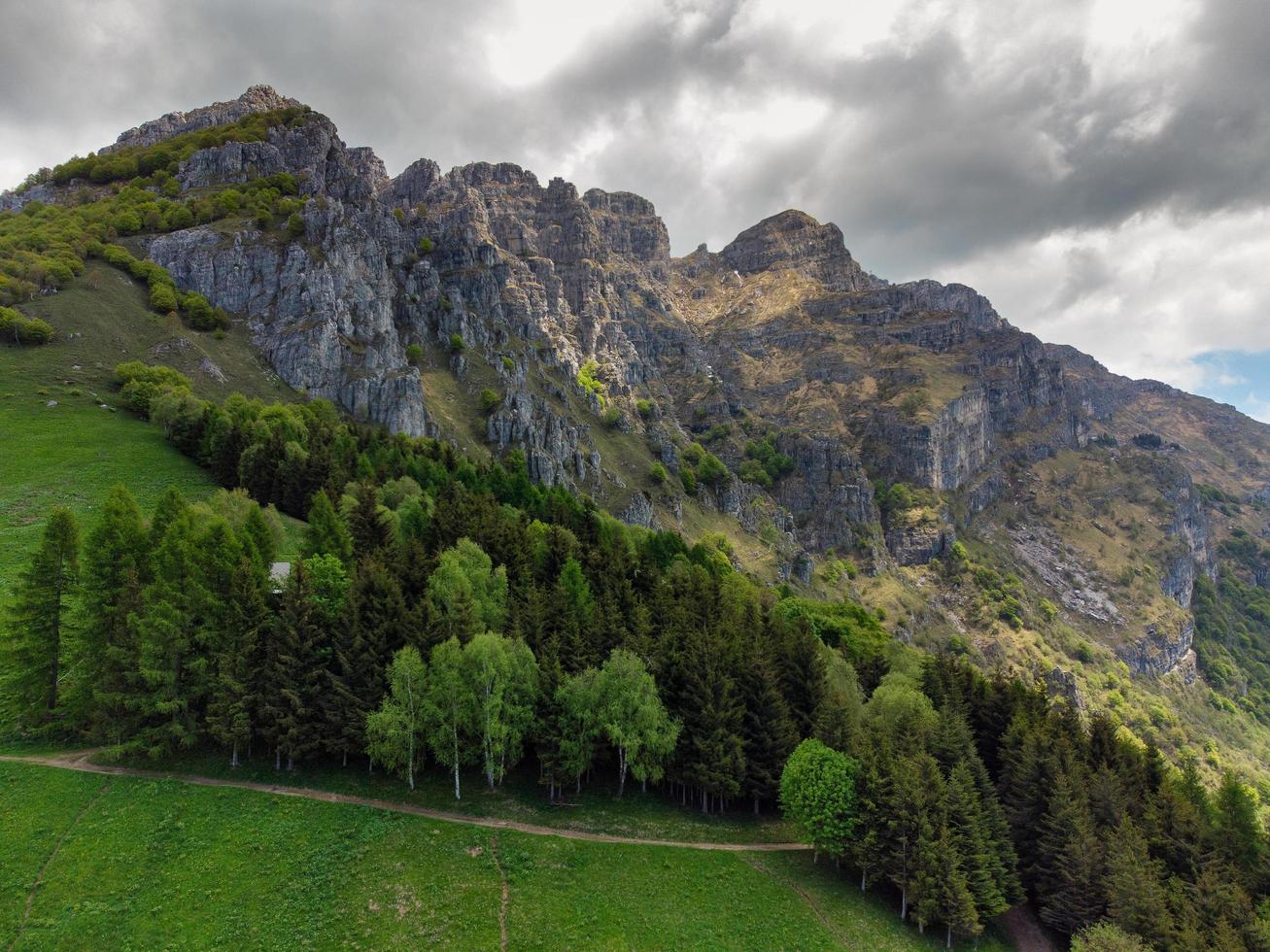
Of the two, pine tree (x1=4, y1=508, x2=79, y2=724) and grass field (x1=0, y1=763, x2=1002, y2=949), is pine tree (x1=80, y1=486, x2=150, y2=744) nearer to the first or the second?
pine tree (x1=4, y1=508, x2=79, y2=724)

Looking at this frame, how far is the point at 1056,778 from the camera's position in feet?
138

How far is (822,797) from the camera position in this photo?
3906 centimetres

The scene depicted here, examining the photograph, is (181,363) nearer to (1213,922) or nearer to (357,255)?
(357,255)

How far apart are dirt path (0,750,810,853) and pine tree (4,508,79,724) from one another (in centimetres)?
363

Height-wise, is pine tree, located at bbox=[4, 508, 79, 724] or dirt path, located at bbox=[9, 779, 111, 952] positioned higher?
pine tree, located at bbox=[4, 508, 79, 724]

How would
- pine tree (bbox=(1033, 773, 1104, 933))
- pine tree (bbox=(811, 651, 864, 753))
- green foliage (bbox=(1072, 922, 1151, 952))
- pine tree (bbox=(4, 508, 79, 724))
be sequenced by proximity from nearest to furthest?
green foliage (bbox=(1072, 922, 1151, 952)) < pine tree (bbox=(4, 508, 79, 724)) < pine tree (bbox=(1033, 773, 1104, 933)) < pine tree (bbox=(811, 651, 864, 753))

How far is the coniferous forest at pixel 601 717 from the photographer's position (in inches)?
1420

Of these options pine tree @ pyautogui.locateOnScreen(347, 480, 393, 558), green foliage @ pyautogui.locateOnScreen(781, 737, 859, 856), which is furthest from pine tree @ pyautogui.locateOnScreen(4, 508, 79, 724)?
green foliage @ pyautogui.locateOnScreen(781, 737, 859, 856)

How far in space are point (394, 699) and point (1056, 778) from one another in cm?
4311

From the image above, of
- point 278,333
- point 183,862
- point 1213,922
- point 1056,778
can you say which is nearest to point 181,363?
point 278,333

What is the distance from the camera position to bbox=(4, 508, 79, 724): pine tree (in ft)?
119

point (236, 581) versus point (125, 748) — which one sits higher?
point (236, 581)

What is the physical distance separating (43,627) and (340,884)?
24090 millimetres

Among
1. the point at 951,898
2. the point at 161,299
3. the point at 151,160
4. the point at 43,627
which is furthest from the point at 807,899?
the point at 151,160
